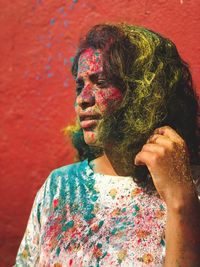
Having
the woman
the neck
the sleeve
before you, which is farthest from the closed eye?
the sleeve

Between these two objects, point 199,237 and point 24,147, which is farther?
point 24,147

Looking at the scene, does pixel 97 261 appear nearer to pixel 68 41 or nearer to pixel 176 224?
pixel 176 224

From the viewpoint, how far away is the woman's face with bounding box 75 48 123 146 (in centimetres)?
180

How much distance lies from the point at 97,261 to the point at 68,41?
1.39 meters

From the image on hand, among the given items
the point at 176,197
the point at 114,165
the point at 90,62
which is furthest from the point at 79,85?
the point at 176,197

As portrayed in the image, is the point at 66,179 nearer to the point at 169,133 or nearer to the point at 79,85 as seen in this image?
the point at 79,85

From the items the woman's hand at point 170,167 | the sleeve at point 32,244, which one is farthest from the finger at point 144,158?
the sleeve at point 32,244

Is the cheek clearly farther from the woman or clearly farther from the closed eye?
the closed eye

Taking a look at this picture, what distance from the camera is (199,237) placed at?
1559 mm

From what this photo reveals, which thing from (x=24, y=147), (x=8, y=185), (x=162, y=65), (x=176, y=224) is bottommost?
(x=8, y=185)

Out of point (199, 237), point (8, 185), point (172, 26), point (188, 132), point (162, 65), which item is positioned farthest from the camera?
point (8, 185)

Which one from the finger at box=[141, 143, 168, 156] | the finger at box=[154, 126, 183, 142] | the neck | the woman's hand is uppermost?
the finger at box=[154, 126, 183, 142]

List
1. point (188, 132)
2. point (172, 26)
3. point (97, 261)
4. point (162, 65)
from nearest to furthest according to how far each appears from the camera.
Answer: point (97, 261), point (162, 65), point (188, 132), point (172, 26)

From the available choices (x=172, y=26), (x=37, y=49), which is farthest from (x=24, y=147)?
(x=172, y=26)
